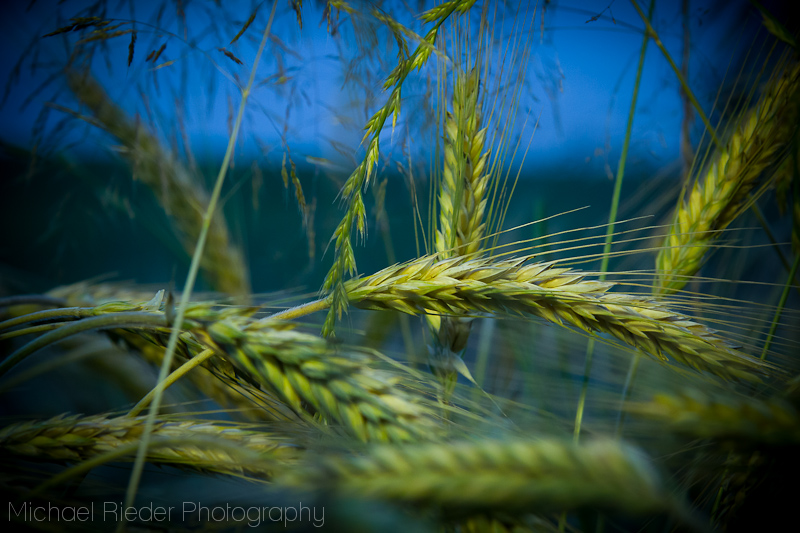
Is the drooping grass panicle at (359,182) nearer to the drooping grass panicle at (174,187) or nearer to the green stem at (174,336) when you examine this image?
the green stem at (174,336)

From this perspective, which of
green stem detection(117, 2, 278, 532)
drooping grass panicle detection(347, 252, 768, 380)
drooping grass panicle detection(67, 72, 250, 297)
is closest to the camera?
green stem detection(117, 2, 278, 532)

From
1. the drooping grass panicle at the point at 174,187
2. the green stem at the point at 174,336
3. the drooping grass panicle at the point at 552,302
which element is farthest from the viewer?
the drooping grass panicle at the point at 174,187

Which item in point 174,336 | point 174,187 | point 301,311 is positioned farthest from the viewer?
point 174,187

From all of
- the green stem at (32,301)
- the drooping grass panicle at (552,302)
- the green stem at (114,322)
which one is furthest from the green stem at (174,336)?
the green stem at (32,301)

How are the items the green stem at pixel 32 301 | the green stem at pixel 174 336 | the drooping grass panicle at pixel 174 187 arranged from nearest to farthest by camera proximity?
1. the green stem at pixel 174 336
2. the green stem at pixel 32 301
3. the drooping grass panicle at pixel 174 187

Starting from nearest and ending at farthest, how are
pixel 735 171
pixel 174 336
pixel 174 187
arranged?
pixel 174 336, pixel 735 171, pixel 174 187

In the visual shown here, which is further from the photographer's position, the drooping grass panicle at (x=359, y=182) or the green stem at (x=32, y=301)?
the green stem at (x=32, y=301)

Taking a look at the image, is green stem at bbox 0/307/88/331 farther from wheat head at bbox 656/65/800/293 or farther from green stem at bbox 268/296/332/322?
wheat head at bbox 656/65/800/293

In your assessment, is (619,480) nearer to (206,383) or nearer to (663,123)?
(206,383)

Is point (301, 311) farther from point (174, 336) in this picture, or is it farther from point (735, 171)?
point (735, 171)

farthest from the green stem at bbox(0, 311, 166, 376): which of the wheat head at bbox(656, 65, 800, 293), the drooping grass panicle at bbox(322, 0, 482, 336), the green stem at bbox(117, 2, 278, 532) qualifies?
the wheat head at bbox(656, 65, 800, 293)

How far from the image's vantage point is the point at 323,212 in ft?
3.28

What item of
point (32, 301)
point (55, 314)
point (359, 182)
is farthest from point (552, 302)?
point (32, 301)

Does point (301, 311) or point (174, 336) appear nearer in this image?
point (174, 336)
